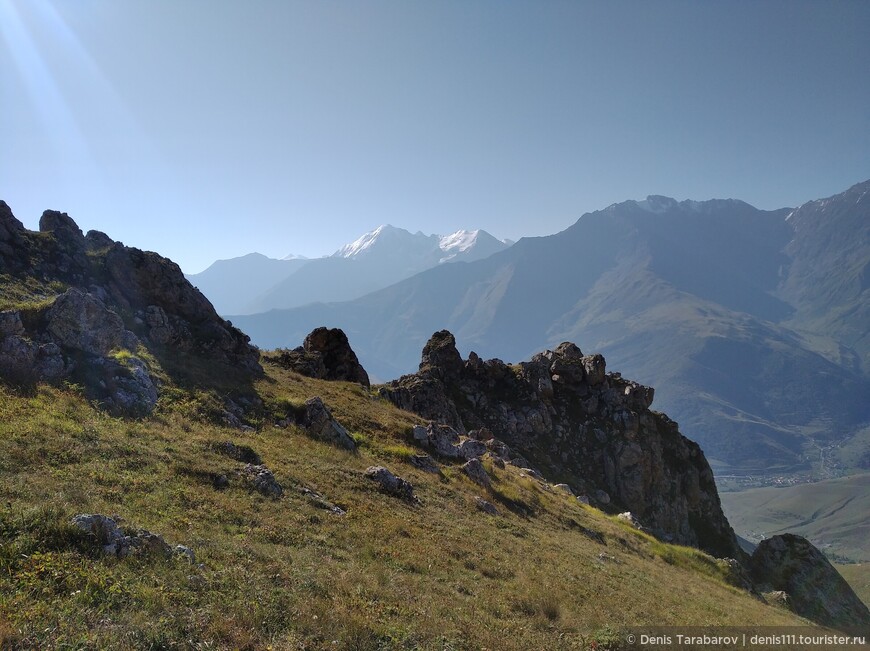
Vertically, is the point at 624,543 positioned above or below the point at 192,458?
below

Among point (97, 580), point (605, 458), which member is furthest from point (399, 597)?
point (605, 458)

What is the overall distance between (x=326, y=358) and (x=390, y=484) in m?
32.1

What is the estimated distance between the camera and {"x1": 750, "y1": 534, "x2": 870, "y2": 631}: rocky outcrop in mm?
38594

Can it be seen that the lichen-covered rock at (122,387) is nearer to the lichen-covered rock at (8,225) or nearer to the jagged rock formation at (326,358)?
the lichen-covered rock at (8,225)

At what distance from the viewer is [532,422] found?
61.4 meters

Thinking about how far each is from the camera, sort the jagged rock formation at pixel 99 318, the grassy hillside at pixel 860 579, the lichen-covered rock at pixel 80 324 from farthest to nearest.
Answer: the grassy hillside at pixel 860 579 → the lichen-covered rock at pixel 80 324 → the jagged rock formation at pixel 99 318

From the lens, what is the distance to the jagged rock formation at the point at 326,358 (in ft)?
158

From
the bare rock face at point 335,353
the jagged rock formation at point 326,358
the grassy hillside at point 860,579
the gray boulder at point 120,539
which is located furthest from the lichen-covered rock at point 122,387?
the grassy hillside at point 860,579

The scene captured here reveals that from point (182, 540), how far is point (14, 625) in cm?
452

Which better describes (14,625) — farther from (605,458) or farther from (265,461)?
(605,458)

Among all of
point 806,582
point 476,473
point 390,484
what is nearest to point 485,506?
point 476,473

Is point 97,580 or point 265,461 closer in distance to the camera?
point 97,580

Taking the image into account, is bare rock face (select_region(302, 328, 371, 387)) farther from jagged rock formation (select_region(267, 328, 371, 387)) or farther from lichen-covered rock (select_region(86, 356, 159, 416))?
lichen-covered rock (select_region(86, 356, 159, 416))

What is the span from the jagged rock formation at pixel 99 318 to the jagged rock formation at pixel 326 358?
968 centimetres
